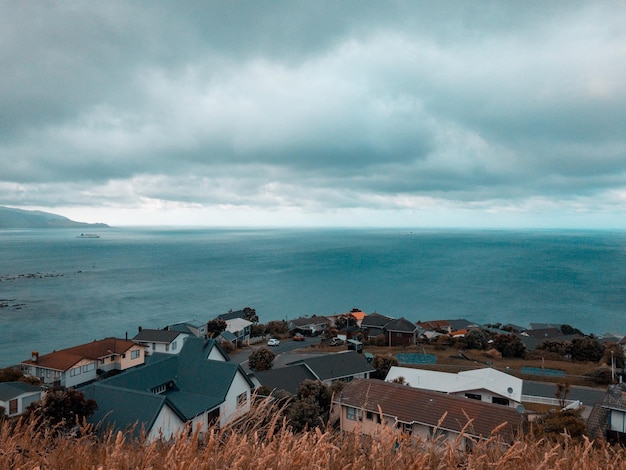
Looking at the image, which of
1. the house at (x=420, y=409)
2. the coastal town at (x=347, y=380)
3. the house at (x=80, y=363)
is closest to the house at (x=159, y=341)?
the coastal town at (x=347, y=380)

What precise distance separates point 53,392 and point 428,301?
7891cm

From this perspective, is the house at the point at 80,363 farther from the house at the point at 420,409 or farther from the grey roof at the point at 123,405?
the house at the point at 420,409

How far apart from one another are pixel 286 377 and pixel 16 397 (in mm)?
16200

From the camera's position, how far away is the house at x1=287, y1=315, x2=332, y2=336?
54828mm

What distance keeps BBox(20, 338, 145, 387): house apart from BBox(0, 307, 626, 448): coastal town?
0.30 ft

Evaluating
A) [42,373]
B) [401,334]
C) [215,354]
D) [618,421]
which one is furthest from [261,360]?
[618,421]

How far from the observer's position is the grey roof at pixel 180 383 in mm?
15607

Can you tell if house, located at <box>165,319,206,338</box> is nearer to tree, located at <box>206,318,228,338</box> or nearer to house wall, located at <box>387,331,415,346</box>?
tree, located at <box>206,318,228,338</box>

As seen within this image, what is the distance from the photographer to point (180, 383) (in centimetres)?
2008

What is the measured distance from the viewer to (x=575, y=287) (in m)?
100

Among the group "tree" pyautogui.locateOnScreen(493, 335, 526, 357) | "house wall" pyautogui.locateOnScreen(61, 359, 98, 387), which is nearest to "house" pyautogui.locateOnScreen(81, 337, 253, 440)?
"house wall" pyautogui.locateOnScreen(61, 359, 98, 387)

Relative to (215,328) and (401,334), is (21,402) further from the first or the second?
(401,334)

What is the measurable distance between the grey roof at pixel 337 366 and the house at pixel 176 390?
8.02 m

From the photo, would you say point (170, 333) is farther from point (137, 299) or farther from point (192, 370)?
point (137, 299)
